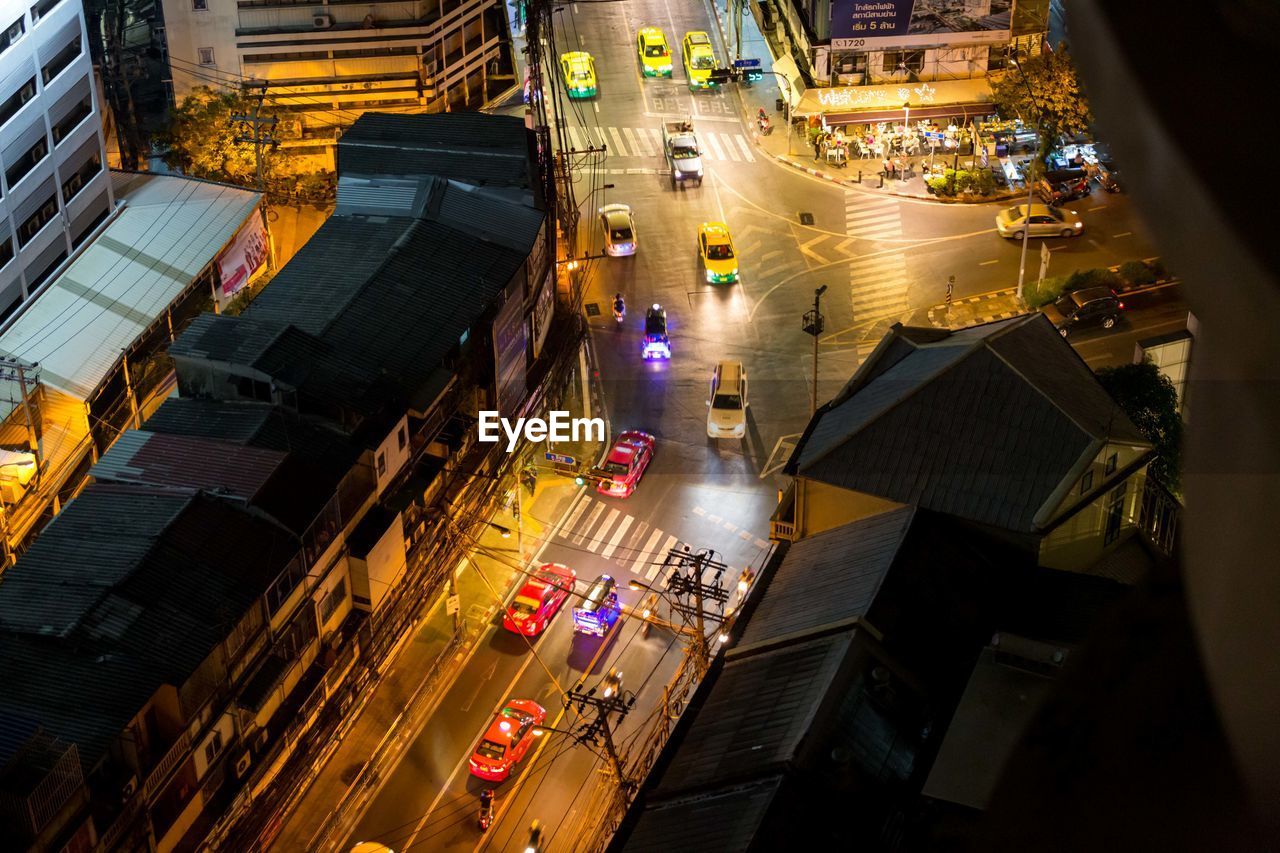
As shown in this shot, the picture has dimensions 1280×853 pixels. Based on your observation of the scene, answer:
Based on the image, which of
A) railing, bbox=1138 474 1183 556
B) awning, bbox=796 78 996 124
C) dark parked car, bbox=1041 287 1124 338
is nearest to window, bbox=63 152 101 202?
awning, bbox=796 78 996 124

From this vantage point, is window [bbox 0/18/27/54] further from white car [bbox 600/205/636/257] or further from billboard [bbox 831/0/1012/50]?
billboard [bbox 831/0/1012/50]

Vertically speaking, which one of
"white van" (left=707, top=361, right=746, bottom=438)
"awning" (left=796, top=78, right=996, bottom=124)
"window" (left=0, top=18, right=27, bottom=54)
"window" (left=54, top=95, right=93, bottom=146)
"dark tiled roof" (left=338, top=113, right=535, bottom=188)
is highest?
"window" (left=0, top=18, right=27, bottom=54)

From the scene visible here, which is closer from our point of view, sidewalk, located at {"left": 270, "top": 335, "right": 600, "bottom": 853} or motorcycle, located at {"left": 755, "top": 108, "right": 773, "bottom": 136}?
sidewalk, located at {"left": 270, "top": 335, "right": 600, "bottom": 853}

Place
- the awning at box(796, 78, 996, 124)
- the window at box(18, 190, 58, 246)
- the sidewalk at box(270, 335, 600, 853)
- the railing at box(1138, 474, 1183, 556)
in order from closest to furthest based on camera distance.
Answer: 1. the railing at box(1138, 474, 1183, 556)
2. the sidewalk at box(270, 335, 600, 853)
3. the window at box(18, 190, 58, 246)
4. the awning at box(796, 78, 996, 124)

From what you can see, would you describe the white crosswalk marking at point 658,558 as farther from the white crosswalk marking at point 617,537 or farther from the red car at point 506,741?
the red car at point 506,741

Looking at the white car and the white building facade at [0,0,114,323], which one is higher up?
the white building facade at [0,0,114,323]

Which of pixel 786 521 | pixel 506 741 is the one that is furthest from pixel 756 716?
pixel 506 741

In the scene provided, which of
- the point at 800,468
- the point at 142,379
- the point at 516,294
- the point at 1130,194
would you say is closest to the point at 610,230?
the point at 516,294
